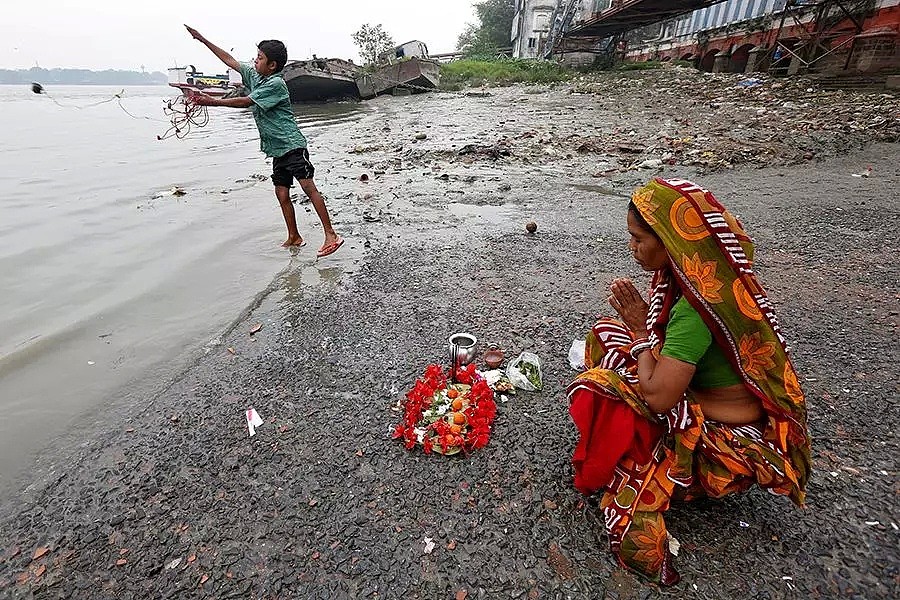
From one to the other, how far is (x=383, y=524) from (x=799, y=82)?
16496 millimetres

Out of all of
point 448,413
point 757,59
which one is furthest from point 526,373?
point 757,59

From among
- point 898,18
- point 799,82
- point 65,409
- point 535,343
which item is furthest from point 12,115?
point 898,18

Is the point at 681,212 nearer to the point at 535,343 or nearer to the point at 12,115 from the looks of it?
the point at 535,343

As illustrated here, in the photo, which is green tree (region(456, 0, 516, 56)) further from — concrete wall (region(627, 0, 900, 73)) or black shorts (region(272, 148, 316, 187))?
black shorts (region(272, 148, 316, 187))

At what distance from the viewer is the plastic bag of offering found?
101 inches

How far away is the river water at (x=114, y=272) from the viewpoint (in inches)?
117

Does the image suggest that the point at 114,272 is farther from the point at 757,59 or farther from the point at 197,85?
the point at 757,59

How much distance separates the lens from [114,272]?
4.73 meters

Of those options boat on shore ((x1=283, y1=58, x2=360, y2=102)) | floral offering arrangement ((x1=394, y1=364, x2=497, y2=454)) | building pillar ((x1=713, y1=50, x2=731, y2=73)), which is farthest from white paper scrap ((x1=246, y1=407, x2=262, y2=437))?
building pillar ((x1=713, y1=50, x2=731, y2=73))

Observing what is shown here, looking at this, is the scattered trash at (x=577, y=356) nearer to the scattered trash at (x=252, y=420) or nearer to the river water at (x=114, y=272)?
the scattered trash at (x=252, y=420)

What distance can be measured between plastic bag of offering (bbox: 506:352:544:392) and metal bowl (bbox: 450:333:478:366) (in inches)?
10.1

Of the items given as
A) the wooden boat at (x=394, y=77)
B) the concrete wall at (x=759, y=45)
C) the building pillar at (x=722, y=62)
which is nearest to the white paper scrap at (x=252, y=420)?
the concrete wall at (x=759, y=45)

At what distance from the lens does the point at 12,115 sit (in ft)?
69.2

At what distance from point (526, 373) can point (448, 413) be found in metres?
0.56
